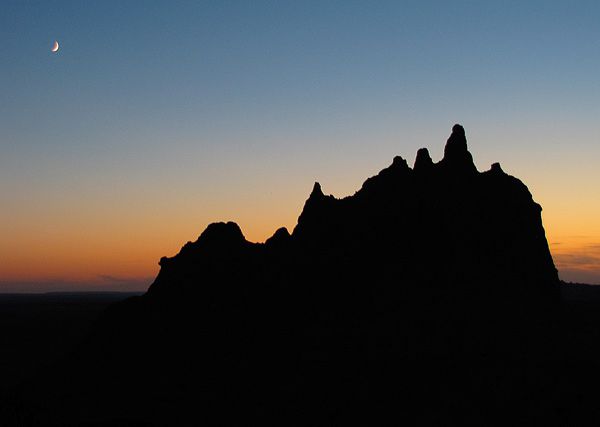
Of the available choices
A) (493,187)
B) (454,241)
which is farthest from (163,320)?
(493,187)

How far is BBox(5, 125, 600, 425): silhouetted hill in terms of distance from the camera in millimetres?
42219

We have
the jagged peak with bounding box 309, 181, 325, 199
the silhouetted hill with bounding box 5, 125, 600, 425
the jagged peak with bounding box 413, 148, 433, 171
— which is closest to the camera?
the silhouetted hill with bounding box 5, 125, 600, 425

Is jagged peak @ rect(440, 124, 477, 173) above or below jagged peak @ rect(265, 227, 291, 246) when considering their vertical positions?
above

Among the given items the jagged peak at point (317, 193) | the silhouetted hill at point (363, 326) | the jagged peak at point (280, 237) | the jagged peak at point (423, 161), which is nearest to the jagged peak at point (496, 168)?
the silhouetted hill at point (363, 326)

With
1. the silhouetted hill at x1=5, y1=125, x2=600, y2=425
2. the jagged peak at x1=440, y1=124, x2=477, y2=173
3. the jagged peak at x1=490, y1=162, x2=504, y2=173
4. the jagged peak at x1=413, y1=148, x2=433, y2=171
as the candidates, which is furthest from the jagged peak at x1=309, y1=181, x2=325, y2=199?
the jagged peak at x1=490, y1=162, x2=504, y2=173

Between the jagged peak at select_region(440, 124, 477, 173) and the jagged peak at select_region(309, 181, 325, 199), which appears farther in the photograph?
the jagged peak at select_region(309, 181, 325, 199)

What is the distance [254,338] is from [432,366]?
45.9 ft

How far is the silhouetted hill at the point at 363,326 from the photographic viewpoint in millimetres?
42219

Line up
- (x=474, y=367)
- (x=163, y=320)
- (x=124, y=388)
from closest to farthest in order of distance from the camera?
(x=474, y=367), (x=124, y=388), (x=163, y=320)

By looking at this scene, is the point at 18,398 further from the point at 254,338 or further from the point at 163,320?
the point at 254,338

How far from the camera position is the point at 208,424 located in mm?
43750

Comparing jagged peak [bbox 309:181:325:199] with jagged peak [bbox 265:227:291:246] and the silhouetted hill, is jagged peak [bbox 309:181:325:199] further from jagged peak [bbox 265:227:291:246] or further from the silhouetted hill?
jagged peak [bbox 265:227:291:246]

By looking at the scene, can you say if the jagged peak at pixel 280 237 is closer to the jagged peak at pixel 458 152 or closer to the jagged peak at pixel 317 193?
the jagged peak at pixel 317 193

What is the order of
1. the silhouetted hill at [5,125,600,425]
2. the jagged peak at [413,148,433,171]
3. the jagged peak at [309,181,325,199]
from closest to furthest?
the silhouetted hill at [5,125,600,425], the jagged peak at [413,148,433,171], the jagged peak at [309,181,325,199]
